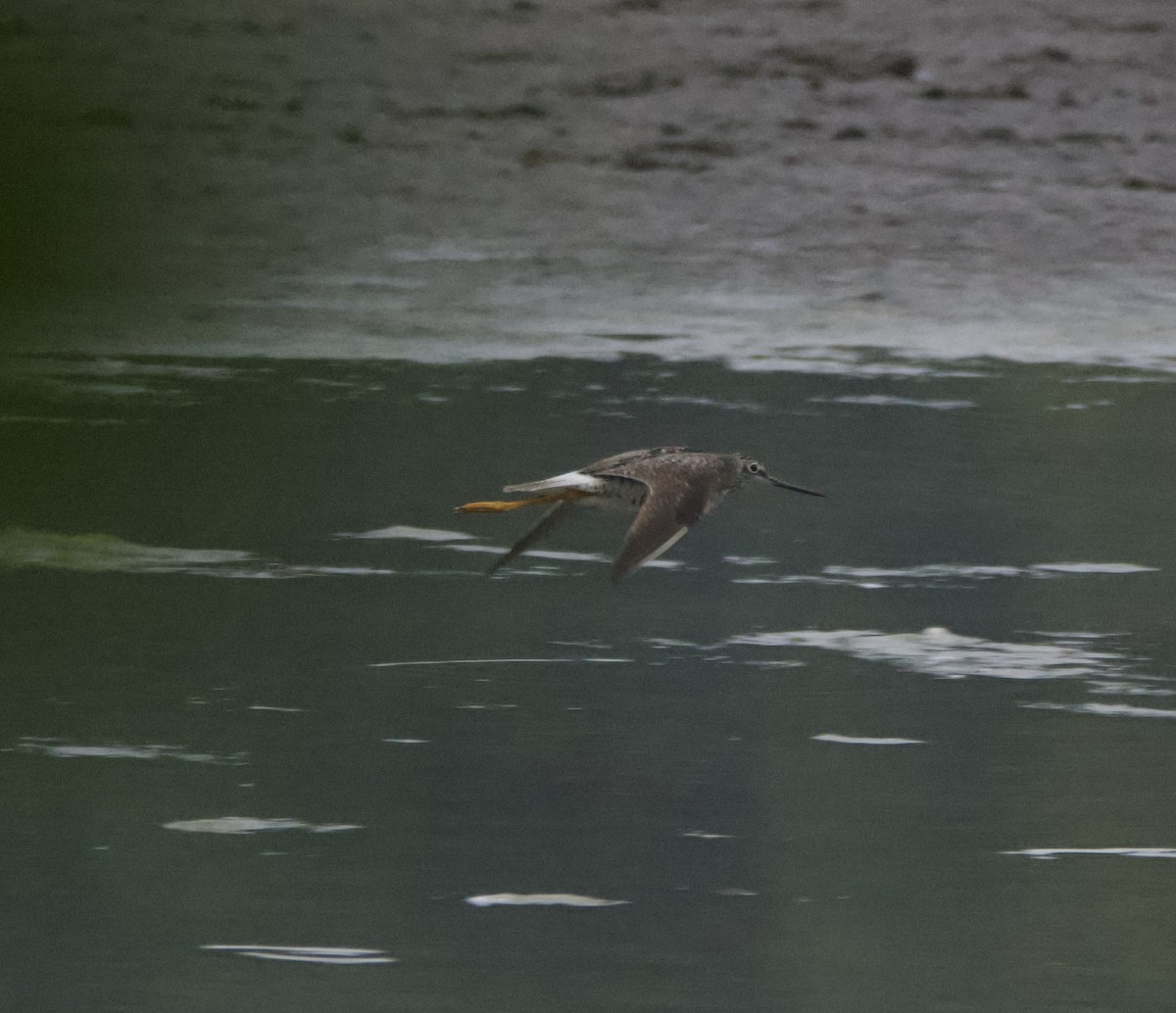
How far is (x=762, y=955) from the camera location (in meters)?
2.47

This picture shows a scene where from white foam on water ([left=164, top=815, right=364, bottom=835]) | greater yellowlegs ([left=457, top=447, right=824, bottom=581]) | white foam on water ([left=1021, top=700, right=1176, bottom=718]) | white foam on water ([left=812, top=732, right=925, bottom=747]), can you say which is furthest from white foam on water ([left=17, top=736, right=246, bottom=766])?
white foam on water ([left=1021, top=700, right=1176, bottom=718])

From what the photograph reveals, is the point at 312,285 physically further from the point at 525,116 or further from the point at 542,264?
the point at 525,116

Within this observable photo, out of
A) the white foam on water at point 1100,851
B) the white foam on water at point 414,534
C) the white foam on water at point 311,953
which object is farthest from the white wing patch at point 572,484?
the white foam on water at point 414,534

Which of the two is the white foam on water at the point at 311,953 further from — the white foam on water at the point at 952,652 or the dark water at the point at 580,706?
the white foam on water at the point at 952,652

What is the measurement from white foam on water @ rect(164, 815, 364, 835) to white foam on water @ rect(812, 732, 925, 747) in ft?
2.60

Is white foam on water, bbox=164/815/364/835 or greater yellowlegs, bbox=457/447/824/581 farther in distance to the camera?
greater yellowlegs, bbox=457/447/824/581

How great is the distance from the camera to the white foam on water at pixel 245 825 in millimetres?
2900

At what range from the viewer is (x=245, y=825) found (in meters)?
2.92

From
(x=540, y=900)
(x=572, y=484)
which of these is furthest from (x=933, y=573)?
(x=540, y=900)

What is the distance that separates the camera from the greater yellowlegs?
309cm

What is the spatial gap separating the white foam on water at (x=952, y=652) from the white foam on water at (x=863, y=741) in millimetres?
357

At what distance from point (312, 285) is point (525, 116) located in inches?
58.9

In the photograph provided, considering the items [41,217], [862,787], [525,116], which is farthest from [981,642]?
[525,116]

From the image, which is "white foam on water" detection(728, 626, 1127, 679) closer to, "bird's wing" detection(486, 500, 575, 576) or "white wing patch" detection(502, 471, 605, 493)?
"bird's wing" detection(486, 500, 575, 576)
